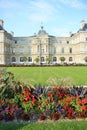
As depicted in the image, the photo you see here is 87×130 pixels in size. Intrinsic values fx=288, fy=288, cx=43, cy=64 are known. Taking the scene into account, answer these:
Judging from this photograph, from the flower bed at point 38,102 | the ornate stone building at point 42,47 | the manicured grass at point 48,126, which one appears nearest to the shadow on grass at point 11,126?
the manicured grass at point 48,126

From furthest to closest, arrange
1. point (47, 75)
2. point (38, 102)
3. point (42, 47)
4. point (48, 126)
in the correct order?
point (42, 47), point (47, 75), point (38, 102), point (48, 126)

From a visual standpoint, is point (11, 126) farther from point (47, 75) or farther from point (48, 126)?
point (47, 75)

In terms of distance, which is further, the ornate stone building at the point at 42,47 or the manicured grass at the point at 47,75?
the ornate stone building at the point at 42,47

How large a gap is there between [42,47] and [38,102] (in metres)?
66.2

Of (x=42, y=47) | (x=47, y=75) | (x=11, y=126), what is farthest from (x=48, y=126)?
(x=42, y=47)

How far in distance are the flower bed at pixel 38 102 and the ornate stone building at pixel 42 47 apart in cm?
6208

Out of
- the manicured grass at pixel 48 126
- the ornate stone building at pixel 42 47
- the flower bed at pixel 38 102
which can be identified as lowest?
the manicured grass at pixel 48 126

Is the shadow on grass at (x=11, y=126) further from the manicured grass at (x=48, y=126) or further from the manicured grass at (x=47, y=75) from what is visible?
the manicured grass at (x=47, y=75)

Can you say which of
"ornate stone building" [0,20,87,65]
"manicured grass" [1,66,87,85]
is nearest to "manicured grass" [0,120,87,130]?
"manicured grass" [1,66,87,85]

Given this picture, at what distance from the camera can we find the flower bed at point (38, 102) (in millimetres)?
6992

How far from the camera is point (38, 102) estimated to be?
7.44 metres

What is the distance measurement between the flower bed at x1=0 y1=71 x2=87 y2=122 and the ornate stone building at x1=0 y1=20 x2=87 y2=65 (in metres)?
62.1

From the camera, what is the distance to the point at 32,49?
7394 cm

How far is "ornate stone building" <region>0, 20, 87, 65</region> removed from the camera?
71463 mm
